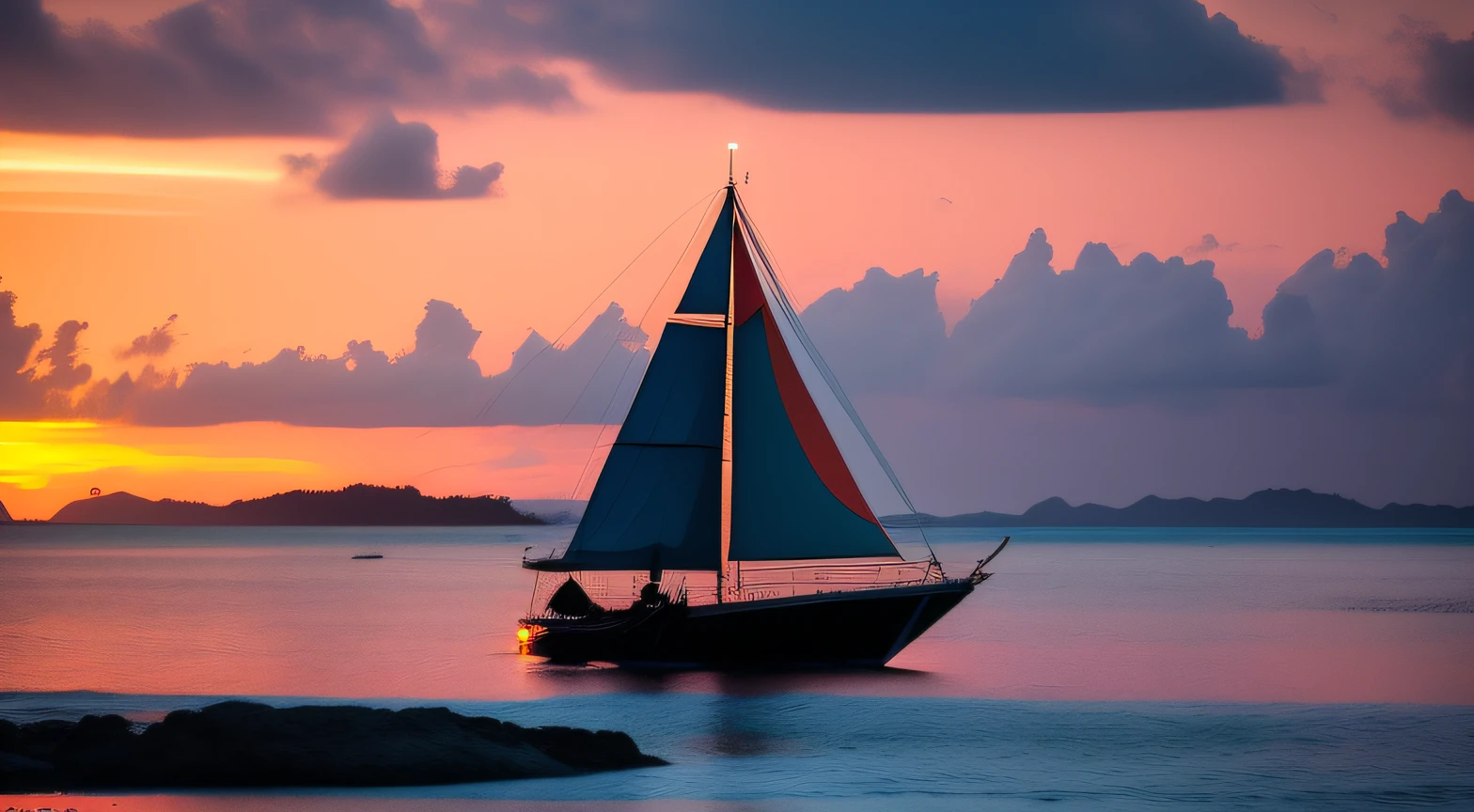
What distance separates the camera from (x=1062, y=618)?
241 feet

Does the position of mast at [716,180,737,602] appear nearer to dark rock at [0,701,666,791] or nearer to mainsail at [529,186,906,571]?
mainsail at [529,186,906,571]

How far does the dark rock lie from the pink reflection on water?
39.8 ft

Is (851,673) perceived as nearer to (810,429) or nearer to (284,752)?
(810,429)

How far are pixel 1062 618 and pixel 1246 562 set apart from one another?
96128 mm

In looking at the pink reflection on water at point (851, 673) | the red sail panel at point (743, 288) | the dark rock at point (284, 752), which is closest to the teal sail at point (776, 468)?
the red sail panel at point (743, 288)

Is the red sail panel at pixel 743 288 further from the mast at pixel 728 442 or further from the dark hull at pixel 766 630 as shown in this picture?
the dark hull at pixel 766 630

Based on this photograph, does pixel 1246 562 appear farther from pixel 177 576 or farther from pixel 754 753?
pixel 754 753

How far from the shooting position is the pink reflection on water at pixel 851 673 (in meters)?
40.5

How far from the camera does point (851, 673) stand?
130ft

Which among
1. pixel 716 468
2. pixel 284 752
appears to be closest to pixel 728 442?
pixel 716 468

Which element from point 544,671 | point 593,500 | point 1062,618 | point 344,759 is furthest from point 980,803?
point 1062,618

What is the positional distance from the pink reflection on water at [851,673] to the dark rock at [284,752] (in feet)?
39.8

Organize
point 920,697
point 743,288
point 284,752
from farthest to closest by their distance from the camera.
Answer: point 743,288, point 920,697, point 284,752

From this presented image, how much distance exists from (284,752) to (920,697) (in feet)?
60.3
